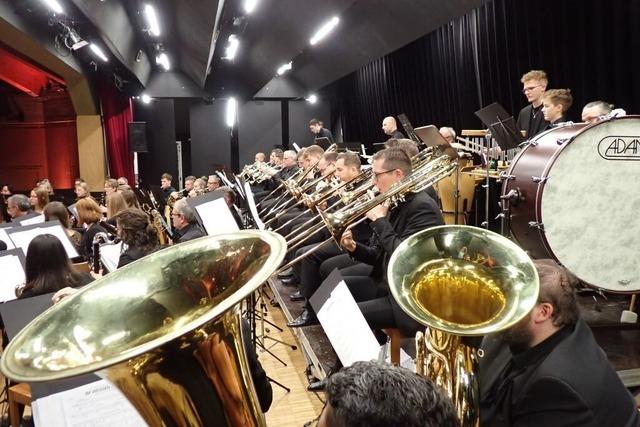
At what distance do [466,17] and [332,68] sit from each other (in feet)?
19.6

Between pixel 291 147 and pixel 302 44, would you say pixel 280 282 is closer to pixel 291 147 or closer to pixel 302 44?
pixel 302 44

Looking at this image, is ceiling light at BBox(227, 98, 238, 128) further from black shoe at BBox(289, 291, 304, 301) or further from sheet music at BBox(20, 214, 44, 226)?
black shoe at BBox(289, 291, 304, 301)

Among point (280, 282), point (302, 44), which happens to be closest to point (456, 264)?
point (280, 282)

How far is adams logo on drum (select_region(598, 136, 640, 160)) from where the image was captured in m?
3.31

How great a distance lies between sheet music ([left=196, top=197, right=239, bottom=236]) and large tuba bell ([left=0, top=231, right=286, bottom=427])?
2.18 metres

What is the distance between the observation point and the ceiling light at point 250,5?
24.4 ft

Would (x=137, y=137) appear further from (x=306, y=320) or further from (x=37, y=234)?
(x=306, y=320)

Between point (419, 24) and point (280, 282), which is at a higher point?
point (419, 24)

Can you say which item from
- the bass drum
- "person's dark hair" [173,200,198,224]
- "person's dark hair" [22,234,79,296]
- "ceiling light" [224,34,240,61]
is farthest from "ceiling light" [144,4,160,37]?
the bass drum

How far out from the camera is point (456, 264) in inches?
79.3

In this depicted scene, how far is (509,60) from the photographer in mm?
7430

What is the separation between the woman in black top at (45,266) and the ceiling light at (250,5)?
5196 millimetres

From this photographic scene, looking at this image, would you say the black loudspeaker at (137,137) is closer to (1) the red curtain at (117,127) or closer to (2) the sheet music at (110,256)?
(1) the red curtain at (117,127)

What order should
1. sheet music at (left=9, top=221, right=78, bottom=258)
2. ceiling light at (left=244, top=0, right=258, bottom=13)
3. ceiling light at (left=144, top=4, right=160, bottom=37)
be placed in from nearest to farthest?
sheet music at (left=9, top=221, right=78, bottom=258), ceiling light at (left=244, top=0, right=258, bottom=13), ceiling light at (left=144, top=4, right=160, bottom=37)
